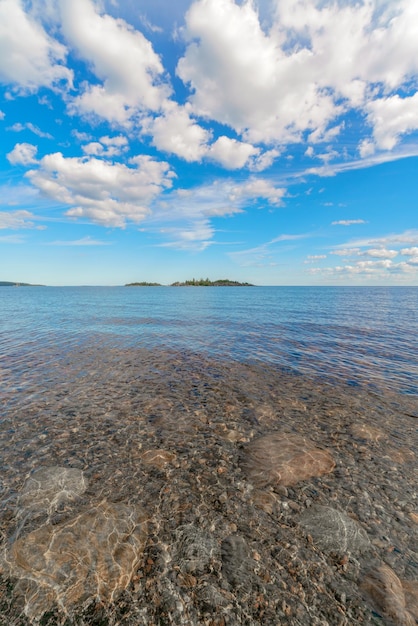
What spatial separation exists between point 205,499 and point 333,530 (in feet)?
10.8

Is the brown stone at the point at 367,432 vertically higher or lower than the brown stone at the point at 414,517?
lower

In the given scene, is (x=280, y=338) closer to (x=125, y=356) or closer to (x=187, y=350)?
(x=187, y=350)

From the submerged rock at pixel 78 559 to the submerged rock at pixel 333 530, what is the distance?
4114mm

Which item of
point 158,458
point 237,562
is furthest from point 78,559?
point 158,458

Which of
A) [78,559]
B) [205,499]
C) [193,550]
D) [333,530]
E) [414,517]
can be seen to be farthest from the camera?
[205,499]

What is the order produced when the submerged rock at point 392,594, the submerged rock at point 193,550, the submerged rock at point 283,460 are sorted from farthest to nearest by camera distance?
the submerged rock at point 283,460, the submerged rock at point 193,550, the submerged rock at point 392,594

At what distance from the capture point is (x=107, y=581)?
197 inches

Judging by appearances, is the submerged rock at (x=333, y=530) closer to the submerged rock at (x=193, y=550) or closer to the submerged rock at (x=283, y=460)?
the submerged rock at (x=283, y=460)

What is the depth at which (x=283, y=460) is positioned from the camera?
877 centimetres

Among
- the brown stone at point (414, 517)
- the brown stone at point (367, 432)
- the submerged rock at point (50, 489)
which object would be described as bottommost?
the brown stone at point (367, 432)

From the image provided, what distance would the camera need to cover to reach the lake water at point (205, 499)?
478 cm

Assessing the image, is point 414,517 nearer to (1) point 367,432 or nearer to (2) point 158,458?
A: (1) point 367,432

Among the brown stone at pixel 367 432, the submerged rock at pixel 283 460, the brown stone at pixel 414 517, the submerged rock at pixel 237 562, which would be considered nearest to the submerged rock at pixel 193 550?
the submerged rock at pixel 237 562

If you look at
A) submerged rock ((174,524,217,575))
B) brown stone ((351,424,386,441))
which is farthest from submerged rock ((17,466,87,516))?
brown stone ((351,424,386,441))
